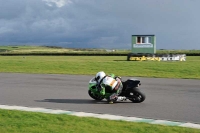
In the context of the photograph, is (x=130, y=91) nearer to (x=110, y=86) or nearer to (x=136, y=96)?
(x=136, y=96)

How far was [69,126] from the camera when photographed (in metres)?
8.85

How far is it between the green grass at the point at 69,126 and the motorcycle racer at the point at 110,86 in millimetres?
2846

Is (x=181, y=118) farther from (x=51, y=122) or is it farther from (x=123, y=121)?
(x=51, y=122)

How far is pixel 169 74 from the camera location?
2648 centimetres

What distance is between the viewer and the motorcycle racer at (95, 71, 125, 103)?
1258cm

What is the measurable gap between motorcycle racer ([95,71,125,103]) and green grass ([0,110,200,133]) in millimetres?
2846

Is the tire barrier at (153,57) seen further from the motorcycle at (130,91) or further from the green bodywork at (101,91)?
the motorcycle at (130,91)

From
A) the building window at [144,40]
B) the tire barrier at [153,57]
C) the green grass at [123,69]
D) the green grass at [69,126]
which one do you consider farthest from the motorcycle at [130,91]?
the building window at [144,40]

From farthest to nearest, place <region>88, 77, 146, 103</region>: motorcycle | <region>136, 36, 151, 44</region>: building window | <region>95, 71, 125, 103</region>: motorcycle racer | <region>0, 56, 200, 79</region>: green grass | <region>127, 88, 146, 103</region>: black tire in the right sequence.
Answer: <region>136, 36, 151, 44</region>: building window
<region>0, 56, 200, 79</region>: green grass
<region>127, 88, 146, 103</region>: black tire
<region>88, 77, 146, 103</region>: motorcycle
<region>95, 71, 125, 103</region>: motorcycle racer

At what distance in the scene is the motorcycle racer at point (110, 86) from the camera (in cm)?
1258

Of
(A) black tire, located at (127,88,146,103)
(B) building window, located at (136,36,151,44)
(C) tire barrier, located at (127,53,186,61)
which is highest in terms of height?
(B) building window, located at (136,36,151,44)

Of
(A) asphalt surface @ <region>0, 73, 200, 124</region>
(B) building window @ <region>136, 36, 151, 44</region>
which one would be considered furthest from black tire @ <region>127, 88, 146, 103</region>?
(B) building window @ <region>136, 36, 151, 44</region>

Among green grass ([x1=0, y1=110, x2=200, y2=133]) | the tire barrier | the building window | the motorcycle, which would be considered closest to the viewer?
green grass ([x1=0, y1=110, x2=200, y2=133])

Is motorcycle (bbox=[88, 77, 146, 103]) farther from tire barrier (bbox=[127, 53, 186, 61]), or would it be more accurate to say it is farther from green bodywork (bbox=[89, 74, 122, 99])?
tire barrier (bbox=[127, 53, 186, 61])
